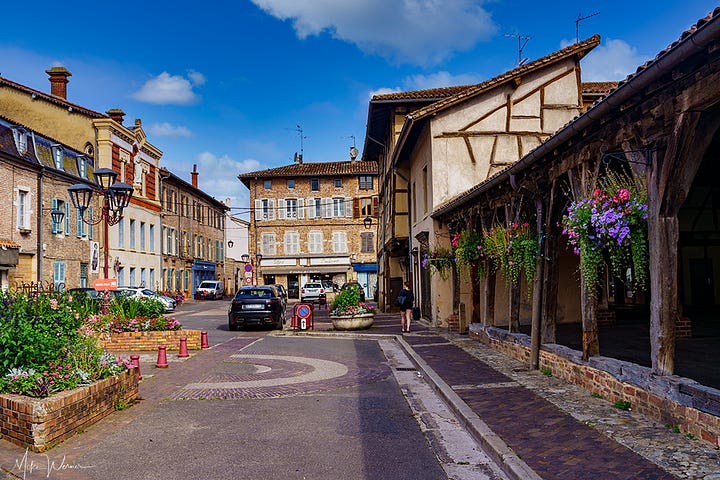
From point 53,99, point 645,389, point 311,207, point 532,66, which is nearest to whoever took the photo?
point 645,389

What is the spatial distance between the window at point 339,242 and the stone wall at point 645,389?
45013mm

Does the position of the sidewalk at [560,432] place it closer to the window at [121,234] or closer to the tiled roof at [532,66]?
the tiled roof at [532,66]

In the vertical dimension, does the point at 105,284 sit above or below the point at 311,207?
below

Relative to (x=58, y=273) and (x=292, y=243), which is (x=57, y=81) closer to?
(x=58, y=273)

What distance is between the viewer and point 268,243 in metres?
Result: 54.9

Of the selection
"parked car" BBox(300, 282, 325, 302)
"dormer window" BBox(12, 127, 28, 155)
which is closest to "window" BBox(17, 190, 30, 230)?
"dormer window" BBox(12, 127, 28, 155)

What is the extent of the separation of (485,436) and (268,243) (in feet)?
163

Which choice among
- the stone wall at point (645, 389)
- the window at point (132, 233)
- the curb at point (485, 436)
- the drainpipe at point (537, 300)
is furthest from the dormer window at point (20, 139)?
the stone wall at point (645, 389)

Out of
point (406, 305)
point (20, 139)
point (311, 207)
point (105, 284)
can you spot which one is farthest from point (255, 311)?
point (311, 207)

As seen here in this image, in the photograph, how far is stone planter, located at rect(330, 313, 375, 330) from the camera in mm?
20203

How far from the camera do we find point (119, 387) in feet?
25.9

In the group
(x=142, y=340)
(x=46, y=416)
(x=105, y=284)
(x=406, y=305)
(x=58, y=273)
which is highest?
(x=58, y=273)

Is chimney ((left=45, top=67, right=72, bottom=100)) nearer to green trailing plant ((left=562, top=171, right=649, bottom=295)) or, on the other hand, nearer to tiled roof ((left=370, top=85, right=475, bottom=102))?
tiled roof ((left=370, top=85, right=475, bottom=102))

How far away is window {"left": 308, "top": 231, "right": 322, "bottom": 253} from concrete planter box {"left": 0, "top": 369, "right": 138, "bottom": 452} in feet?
157
